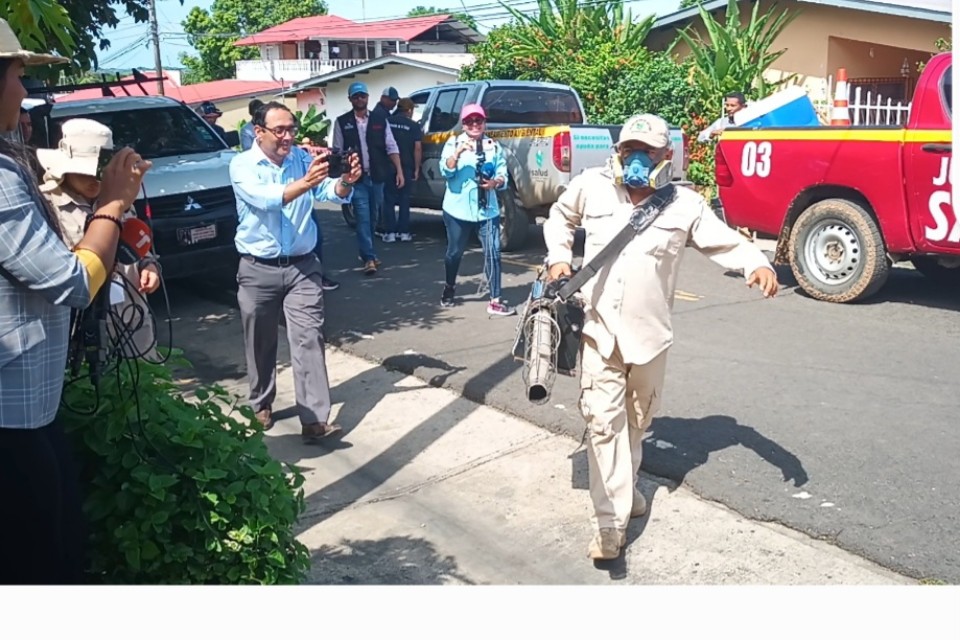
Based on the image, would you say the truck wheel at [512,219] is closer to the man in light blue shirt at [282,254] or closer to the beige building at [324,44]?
the man in light blue shirt at [282,254]

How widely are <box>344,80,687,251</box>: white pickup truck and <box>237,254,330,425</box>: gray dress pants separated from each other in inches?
218

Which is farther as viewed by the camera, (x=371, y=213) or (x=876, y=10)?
(x=876, y=10)

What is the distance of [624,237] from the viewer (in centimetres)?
418

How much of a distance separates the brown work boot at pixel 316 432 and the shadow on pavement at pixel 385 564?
1340 mm

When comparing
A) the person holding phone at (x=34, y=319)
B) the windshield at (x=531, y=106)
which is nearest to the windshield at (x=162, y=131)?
the windshield at (x=531, y=106)

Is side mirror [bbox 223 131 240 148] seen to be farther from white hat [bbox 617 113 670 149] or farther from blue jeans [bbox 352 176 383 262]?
white hat [bbox 617 113 670 149]

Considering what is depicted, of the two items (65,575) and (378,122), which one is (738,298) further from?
(65,575)

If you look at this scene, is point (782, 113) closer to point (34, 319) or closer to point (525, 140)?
point (525, 140)

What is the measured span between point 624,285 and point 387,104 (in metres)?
8.53

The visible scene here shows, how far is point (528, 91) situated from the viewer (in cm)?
1272

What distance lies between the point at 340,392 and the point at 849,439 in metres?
3.24

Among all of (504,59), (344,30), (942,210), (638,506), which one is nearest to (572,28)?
(504,59)

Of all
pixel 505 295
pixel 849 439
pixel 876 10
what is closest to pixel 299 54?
pixel 876 10

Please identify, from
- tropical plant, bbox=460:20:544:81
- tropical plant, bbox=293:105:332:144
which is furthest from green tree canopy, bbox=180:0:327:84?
tropical plant, bbox=460:20:544:81
